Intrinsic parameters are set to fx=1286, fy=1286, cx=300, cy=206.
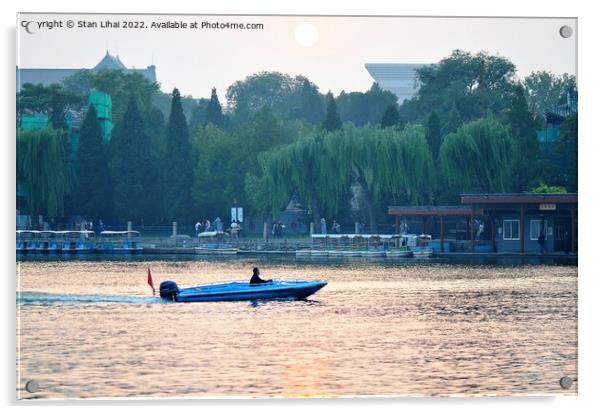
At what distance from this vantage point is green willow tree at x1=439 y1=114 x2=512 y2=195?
1639 inches

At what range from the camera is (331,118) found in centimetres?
4641

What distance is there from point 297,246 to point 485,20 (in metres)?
28.8

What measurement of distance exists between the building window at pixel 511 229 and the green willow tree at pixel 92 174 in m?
12.2

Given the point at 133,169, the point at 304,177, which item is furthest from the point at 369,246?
the point at 133,169

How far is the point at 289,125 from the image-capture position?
172 ft

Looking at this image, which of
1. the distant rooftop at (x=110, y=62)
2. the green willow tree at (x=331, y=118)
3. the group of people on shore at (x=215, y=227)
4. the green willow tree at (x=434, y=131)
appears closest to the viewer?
the distant rooftop at (x=110, y=62)

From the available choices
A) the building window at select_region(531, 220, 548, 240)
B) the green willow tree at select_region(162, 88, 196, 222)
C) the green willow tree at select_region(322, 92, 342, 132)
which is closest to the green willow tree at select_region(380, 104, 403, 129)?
the green willow tree at select_region(322, 92, 342, 132)

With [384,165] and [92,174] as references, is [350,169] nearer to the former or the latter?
[384,165]

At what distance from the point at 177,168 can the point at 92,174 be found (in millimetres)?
6279

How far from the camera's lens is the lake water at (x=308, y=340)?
14188mm

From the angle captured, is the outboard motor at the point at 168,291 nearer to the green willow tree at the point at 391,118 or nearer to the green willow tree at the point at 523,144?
the green willow tree at the point at 523,144

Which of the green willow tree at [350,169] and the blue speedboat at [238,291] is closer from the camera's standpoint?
the blue speedboat at [238,291]

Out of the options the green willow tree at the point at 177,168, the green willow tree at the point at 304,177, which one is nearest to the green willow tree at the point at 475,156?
the green willow tree at the point at 304,177

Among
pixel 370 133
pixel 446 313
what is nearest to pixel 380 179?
pixel 370 133
